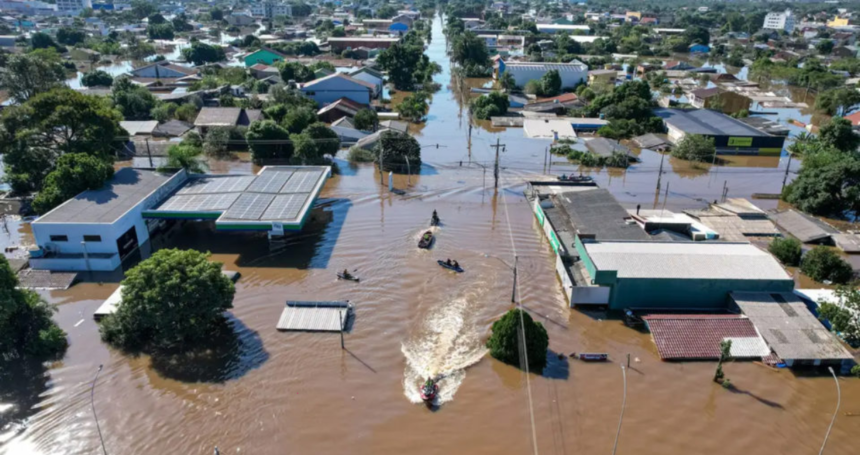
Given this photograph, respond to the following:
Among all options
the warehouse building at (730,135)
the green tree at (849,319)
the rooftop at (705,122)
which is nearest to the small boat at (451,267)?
the green tree at (849,319)

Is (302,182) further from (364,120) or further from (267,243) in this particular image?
(364,120)

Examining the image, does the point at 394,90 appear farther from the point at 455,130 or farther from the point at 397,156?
the point at 397,156

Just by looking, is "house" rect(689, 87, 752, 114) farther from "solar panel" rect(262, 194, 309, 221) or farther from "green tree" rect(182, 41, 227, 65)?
"green tree" rect(182, 41, 227, 65)

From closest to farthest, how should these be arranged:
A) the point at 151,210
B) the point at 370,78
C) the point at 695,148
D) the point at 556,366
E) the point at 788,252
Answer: the point at 556,366 → the point at 788,252 → the point at 151,210 → the point at 695,148 → the point at 370,78

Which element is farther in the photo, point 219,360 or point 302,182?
point 302,182

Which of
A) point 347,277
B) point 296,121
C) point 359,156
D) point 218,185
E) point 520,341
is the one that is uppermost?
point 296,121

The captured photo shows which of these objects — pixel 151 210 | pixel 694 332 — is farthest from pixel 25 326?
pixel 694 332
